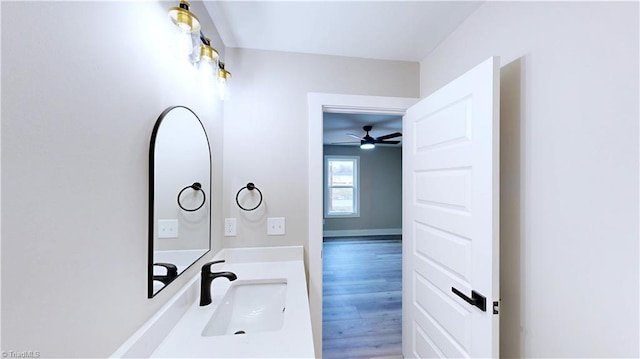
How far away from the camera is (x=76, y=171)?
55cm

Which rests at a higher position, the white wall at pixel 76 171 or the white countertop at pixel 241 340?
the white wall at pixel 76 171

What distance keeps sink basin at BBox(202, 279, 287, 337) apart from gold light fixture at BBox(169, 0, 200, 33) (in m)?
1.20

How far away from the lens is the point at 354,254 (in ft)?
Result: 15.4

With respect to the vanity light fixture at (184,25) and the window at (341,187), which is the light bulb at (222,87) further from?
the window at (341,187)

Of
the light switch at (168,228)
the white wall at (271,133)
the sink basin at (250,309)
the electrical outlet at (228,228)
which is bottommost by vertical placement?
the sink basin at (250,309)

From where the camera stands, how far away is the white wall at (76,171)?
0.43 meters

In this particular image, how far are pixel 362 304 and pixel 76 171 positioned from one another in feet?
9.42

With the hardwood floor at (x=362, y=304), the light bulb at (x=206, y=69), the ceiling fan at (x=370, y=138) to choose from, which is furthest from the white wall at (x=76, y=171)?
the ceiling fan at (x=370, y=138)

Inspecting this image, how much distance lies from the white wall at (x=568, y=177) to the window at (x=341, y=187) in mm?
4874

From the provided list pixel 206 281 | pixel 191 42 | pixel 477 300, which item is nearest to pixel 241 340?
pixel 206 281

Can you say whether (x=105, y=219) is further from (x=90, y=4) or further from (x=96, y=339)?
(x=90, y=4)

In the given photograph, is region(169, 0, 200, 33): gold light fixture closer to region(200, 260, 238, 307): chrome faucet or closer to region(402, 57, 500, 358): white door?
region(200, 260, 238, 307): chrome faucet

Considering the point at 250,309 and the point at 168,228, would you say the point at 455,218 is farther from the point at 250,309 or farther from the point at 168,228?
the point at 168,228

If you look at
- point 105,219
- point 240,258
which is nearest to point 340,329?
point 240,258
